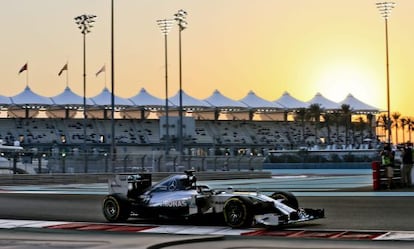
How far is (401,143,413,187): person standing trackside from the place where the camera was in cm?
2959

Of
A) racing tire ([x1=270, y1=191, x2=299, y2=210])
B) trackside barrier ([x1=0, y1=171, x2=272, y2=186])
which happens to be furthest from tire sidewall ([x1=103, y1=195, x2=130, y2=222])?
trackside barrier ([x1=0, y1=171, x2=272, y2=186])

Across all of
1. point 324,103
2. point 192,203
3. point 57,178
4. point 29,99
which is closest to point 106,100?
point 29,99

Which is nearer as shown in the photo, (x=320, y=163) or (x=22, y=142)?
(x=320, y=163)

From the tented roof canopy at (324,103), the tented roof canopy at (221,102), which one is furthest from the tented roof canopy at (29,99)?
the tented roof canopy at (324,103)

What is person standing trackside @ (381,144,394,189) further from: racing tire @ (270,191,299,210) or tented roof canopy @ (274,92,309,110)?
tented roof canopy @ (274,92,309,110)

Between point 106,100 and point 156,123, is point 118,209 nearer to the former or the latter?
point 106,100

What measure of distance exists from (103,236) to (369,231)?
5.02 m

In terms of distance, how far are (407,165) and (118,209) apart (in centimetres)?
1598

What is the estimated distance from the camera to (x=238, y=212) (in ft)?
49.8

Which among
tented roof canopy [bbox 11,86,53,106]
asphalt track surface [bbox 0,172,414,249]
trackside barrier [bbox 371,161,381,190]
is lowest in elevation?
asphalt track surface [bbox 0,172,414,249]

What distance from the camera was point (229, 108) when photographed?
119 metres

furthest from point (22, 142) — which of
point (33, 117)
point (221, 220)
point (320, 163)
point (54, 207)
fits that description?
point (221, 220)

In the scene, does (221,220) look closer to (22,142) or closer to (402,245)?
(402,245)

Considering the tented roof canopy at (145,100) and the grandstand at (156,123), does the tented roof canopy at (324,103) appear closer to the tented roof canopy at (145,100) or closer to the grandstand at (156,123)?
the grandstand at (156,123)
